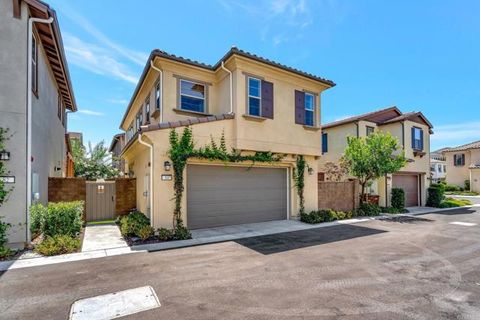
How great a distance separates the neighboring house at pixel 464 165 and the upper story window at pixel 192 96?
119 ft

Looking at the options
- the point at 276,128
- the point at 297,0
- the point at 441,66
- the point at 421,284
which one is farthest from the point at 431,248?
the point at 441,66

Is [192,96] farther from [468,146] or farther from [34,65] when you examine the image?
[468,146]

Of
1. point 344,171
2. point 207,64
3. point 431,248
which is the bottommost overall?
point 431,248

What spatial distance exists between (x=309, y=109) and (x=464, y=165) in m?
34.2

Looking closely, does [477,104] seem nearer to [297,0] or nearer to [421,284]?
[297,0]

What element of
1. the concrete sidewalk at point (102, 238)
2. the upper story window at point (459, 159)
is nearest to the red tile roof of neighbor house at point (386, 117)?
the concrete sidewalk at point (102, 238)

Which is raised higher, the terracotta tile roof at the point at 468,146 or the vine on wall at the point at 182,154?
the terracotta tile roof at the point at 468,146

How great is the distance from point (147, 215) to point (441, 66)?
2067 cm

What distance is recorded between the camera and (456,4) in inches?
442

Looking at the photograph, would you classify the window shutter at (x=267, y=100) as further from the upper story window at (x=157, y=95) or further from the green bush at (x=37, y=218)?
the green bush at (x=37, y=218)

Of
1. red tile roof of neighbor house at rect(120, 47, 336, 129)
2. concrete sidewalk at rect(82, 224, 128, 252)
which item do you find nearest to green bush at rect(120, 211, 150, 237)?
concrete sidewalk at rect(82, 224, 128, 252)

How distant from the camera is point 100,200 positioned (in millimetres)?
12000

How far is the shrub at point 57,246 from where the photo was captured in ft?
21.6

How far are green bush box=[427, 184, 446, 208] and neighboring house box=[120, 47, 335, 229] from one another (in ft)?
40.4
